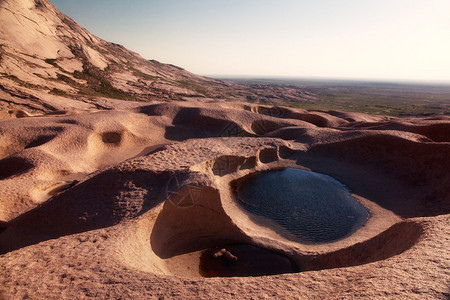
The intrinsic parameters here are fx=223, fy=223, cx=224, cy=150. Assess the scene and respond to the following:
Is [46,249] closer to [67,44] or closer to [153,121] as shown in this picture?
[153,121]

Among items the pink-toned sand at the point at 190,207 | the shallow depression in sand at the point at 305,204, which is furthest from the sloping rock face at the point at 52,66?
the shallow depression in sand at the point at 305,204

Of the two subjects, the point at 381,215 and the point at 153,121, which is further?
the point at 153,121

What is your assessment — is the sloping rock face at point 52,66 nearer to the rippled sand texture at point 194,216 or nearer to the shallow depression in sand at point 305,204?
the rippled sand texture at point 194,216

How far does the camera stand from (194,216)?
28.5ft

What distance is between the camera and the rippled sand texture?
413 cm

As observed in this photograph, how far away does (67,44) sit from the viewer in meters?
39.1

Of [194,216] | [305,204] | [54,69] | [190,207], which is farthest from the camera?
[54,69]

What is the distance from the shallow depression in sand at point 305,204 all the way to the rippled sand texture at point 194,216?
0.59m

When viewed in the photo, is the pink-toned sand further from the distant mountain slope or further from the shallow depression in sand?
the shallow depression in sand

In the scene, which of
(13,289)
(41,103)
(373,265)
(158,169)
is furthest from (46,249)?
(41,103)

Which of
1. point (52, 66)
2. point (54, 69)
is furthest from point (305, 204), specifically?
point (52, 66)

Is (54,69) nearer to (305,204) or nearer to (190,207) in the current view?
(190,207)

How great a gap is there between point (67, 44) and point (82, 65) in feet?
17.0

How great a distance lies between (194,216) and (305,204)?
6007 mm
